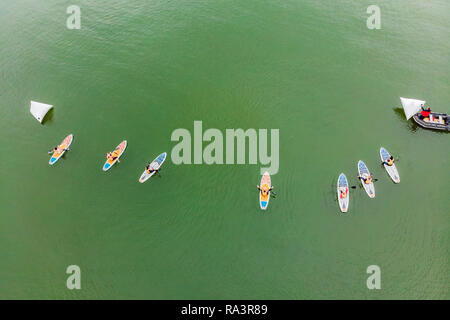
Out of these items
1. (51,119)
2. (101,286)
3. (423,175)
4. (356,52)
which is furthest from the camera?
(356,52)

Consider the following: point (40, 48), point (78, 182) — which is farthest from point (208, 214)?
point (40, 48)

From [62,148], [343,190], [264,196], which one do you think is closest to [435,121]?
[343,190]

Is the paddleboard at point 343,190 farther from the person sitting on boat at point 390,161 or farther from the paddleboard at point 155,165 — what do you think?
the paddleboard at point 155,165

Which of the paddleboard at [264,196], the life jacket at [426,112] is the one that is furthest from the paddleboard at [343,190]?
the life jacket at [426,112]

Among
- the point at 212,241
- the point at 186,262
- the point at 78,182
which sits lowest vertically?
the point at 186,262

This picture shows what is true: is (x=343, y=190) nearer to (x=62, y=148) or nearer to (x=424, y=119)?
(x=424, y=119)

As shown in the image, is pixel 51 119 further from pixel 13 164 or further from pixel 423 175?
pixel 423 175

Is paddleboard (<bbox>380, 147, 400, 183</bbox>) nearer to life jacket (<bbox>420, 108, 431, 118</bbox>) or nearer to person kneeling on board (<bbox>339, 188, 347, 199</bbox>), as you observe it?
person kneeling on board (<bbox>339, 188, 347, 199</bbox>)

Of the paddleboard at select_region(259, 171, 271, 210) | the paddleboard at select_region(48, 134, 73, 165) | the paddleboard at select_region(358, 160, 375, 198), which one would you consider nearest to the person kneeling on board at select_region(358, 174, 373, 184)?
the paddleboard at select_region(358, 160, 375, 198)
